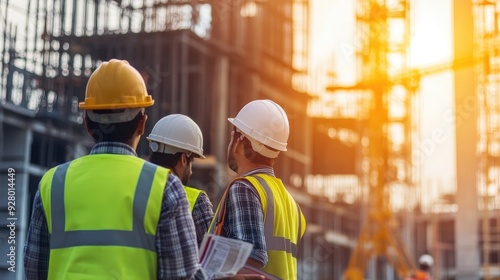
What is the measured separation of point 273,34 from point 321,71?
6187 mm

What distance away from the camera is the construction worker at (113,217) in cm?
337

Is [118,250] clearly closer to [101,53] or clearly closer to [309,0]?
[101,53]

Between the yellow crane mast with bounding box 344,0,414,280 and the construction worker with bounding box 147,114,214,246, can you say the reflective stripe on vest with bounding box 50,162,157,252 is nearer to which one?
the construction worker with bounding box 147,114,214,246

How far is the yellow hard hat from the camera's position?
142 inches

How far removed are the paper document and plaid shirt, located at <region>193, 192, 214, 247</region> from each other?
104 centimetres

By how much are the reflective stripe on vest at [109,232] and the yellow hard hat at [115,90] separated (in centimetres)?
26

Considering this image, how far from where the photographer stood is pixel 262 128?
4.77 meters

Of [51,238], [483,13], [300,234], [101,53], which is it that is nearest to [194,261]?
[51,238]

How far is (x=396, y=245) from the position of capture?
40.6 meters

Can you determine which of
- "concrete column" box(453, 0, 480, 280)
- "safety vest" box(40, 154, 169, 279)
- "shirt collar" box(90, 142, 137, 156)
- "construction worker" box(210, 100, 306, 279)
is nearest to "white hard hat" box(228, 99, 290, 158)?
"construction worker" box(210, 100, 306, 279)

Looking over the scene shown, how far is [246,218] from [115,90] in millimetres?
966

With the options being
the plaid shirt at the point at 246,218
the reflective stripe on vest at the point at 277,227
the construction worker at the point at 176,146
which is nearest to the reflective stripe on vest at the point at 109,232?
the plaid shirt at the point at 246,218

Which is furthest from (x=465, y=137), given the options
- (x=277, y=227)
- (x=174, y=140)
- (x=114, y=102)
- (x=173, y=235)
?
(x=173, y=235)

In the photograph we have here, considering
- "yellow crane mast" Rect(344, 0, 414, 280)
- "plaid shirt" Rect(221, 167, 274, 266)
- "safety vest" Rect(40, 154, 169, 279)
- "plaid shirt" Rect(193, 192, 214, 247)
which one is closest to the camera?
"safety vest" Rect(40, 154, 169, 279)
